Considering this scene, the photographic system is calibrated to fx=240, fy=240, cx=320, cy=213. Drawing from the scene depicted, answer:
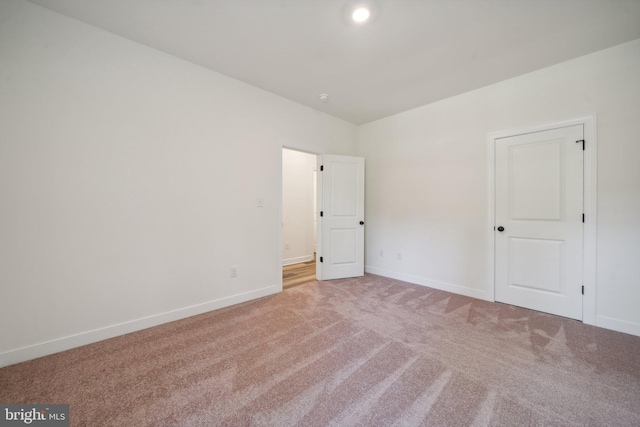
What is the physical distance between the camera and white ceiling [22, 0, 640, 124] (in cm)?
185

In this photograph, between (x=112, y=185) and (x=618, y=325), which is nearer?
(x=112, y=185)

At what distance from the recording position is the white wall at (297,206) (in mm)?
5152

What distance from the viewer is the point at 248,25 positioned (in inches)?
80.7

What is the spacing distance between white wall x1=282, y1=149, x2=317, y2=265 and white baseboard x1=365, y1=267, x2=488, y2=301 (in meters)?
1.69

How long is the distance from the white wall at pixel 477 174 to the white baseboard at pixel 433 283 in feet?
0.05

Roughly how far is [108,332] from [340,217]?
3.05 metres

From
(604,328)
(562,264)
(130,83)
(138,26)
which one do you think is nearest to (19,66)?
(130,83)

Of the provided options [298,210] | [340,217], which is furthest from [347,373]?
[298,210]

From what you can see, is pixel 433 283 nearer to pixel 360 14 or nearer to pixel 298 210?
pixel 298 210

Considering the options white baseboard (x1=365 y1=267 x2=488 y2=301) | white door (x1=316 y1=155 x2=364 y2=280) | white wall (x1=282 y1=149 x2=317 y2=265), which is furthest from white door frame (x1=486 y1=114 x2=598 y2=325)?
white wall (x1=282 y1=149 x2=317 y2=265)

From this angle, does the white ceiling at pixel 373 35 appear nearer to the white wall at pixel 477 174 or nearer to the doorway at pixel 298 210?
the white wall at pixel 477 174

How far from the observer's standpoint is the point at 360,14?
74.7 inches

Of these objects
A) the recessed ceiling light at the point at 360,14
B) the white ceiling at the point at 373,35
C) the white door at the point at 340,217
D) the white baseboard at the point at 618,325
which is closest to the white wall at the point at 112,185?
the white ceiling at the point at 373,35

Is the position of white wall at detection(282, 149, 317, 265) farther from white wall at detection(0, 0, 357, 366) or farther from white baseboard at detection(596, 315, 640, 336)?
white baseboard at detection(596, 315, 640, 336)
